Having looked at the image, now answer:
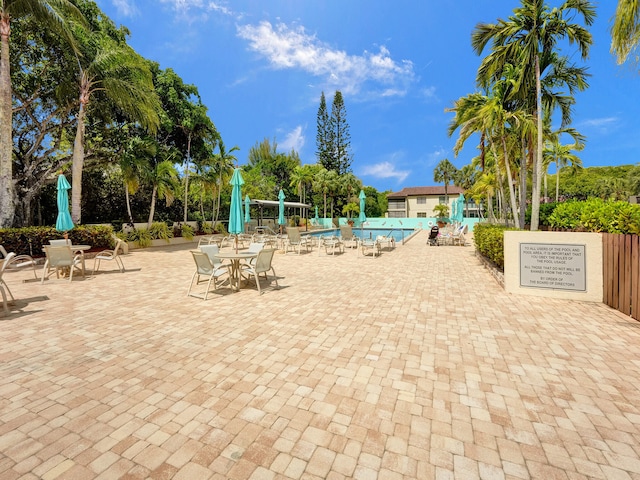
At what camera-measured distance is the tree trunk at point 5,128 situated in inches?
400

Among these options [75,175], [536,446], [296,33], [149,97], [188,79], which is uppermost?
[296,33]

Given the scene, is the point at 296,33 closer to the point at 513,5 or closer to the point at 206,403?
the point at 513,5

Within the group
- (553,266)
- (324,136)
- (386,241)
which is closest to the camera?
(553,266)

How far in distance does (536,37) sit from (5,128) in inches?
716

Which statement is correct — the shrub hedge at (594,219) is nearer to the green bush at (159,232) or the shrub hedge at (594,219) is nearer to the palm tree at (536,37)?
the palm tree at (536,37)

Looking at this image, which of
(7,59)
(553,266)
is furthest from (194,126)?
(553,266)

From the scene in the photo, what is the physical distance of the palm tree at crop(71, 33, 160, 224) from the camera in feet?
41.8

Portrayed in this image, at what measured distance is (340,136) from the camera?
45.6 metres

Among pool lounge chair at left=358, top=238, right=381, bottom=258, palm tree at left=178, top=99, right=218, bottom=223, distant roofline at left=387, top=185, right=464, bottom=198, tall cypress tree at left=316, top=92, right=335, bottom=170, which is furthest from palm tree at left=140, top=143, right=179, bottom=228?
distant roofline at left=387, top=185, right=464, bottom=198

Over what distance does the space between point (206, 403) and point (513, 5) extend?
14.4m

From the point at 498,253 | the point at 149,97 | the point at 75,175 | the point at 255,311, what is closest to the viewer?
the point at 255,311

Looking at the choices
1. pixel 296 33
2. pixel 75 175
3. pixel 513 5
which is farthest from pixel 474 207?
pixel 75 175

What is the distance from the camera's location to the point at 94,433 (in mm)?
2158

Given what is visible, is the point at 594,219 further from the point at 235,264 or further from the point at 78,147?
the point at 78,147
